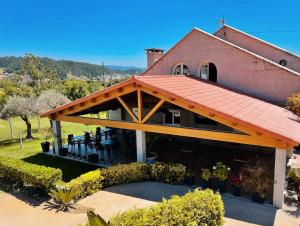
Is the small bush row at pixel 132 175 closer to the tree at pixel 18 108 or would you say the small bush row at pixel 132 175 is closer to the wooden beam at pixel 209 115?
the wooden beam at pixel 209 115

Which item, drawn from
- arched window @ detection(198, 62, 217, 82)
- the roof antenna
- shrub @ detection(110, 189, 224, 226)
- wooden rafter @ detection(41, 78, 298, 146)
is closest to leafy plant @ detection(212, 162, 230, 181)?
wooden rafter @ detection(41, 78, 298, 146)

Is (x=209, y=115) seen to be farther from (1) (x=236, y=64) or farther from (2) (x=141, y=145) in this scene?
(1) (x=236, y=64)

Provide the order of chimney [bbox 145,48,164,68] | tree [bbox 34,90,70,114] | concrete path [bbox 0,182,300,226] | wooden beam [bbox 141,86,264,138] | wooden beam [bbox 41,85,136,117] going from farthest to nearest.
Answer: chimney [bbox 145,48,164,68], tree [bbox 34,90,70,114], wooden beam [bbox 41,85,136,117], wooden beam [bbox 141,86,264,138], concrete path [bbox 0,182,300,226]

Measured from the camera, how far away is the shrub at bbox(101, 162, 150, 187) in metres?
14.0

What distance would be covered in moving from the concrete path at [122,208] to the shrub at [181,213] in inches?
55.1

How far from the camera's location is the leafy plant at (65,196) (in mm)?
11914

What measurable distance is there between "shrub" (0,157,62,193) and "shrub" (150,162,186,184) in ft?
16.0

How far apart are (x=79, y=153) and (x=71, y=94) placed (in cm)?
4522

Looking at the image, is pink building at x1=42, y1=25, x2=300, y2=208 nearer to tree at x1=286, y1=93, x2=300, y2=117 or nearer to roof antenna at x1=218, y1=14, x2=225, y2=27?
tree at x1=286, y1=93, x2=300, y2=117

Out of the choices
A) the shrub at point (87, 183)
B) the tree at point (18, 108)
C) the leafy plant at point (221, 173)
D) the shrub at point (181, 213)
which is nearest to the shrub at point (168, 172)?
the leafy plant at point (221, 173)

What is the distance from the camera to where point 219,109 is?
1237cm

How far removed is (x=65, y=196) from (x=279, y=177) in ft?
30.4

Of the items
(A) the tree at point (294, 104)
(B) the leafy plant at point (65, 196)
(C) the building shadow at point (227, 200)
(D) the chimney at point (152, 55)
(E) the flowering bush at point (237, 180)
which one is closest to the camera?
(C) the building shadow at point (227, 200)

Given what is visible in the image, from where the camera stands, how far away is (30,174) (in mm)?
13250
